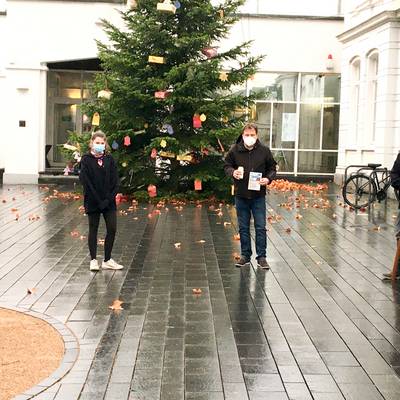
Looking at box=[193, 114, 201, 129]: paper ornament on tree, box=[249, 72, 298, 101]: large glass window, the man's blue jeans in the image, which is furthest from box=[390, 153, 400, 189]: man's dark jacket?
box=[249, 72, 298, 101]: large glass window

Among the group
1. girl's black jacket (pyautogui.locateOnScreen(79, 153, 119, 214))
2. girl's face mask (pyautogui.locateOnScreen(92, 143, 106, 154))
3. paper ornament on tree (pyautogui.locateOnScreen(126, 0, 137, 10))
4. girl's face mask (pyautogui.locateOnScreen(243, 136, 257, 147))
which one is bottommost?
girl's black jacket (pyautogui.locateOnScreen(79, 153, 119, 214))

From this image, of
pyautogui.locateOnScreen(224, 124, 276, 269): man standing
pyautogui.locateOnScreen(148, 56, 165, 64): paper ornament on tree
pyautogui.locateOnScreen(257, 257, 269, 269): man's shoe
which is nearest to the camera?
pyautogui.locateOnScreen(257, 257, 269, 269): man's shoe

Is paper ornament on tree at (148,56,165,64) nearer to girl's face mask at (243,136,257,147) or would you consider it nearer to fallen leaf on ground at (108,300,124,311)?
girl's face mask at (243,136,257,147)

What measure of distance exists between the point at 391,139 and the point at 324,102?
22.6 feet

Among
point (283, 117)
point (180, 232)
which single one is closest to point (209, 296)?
point (180, 232)

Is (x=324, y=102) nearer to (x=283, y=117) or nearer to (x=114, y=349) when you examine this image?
(x=283, y=117)

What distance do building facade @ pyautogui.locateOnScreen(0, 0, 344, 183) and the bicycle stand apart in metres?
9.05

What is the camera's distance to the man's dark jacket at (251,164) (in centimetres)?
923

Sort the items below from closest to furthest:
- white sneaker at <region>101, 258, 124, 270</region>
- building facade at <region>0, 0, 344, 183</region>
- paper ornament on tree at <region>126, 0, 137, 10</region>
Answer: white sneaker at <region>101, 258, 124, 270</region> < paper ornament on tree at <region>126, 0, 137, 10</region> < building facade at <region>0, 0, 344, 183</region>

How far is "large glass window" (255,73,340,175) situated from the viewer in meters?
26.2

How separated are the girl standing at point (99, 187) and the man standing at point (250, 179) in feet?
5.25

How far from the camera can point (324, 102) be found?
2630cm

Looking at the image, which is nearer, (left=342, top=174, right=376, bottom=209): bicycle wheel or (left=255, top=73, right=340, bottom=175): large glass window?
(left=342, top=174, right=376, bottom=209): bicycle wheel

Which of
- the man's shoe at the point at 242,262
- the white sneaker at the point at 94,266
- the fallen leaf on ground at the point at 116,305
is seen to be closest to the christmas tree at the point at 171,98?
the man's shoe at the point at 242,262
